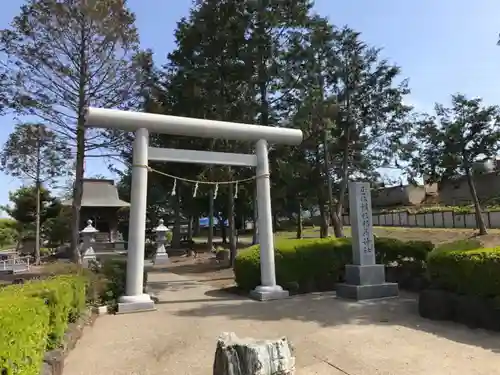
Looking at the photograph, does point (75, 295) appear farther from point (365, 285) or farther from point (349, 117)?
point (349, 117)

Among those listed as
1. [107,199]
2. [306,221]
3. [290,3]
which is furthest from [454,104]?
[306,221]

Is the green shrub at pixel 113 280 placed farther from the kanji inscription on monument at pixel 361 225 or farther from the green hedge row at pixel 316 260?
the kanji inscription on monument at pixel 361 225

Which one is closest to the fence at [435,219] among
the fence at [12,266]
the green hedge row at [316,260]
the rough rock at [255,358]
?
the green hedge row at [316,260]

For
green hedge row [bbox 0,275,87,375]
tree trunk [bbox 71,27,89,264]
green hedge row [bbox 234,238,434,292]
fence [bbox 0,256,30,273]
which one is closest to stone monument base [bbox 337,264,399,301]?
green hedge row [bbox 234,238,434,292]

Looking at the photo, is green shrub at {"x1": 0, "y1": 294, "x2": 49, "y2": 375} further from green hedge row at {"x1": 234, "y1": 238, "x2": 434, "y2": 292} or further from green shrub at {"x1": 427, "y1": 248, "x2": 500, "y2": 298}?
green hedge row at {"x1": 234, "y1": 238, "x2": 434, "y2": 292}

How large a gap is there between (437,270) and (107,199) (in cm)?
2753

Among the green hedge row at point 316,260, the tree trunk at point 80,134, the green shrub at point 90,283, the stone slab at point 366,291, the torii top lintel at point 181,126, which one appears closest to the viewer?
the green shrub at point 90,283

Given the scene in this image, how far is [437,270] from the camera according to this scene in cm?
808

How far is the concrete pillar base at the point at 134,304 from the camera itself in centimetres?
898

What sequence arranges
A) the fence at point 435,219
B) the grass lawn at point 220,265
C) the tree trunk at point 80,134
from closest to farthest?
the tree trunk at point 80,134
the grass lawn at point 220,265
the fence at point 435,219

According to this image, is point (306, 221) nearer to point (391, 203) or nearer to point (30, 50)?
point (391, 203)

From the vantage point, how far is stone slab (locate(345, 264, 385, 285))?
1012 cm

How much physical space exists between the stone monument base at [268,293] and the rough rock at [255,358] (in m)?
6.51

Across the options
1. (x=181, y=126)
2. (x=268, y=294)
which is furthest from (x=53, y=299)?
(x=268, y=294)
